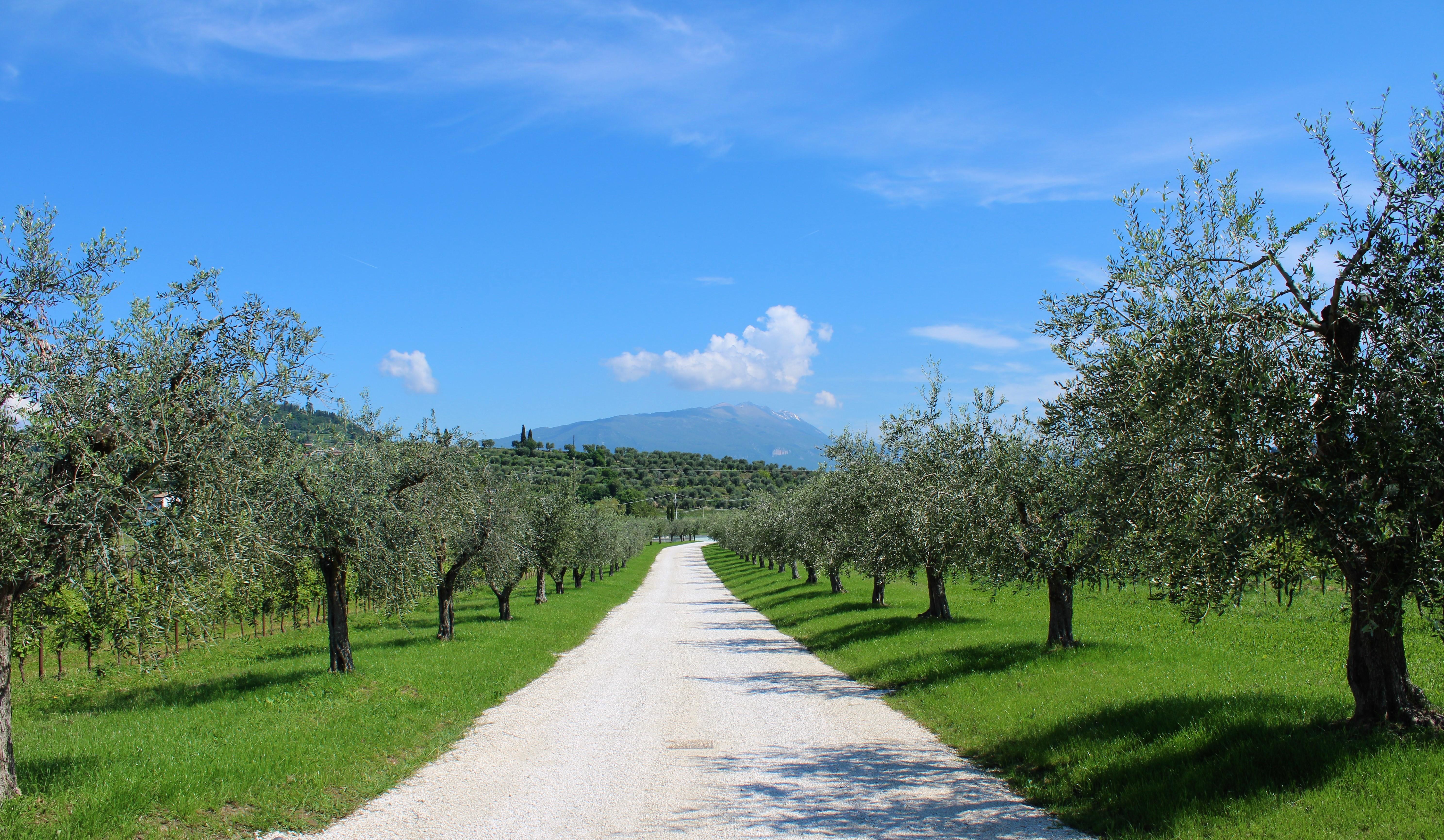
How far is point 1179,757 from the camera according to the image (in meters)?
9.24

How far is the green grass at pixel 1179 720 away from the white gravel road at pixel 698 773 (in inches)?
30.4

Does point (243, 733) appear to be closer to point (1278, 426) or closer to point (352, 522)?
point (352, 522)

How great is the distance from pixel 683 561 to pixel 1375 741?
91554mm

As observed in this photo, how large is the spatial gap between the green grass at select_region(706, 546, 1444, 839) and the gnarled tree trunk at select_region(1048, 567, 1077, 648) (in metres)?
0.46

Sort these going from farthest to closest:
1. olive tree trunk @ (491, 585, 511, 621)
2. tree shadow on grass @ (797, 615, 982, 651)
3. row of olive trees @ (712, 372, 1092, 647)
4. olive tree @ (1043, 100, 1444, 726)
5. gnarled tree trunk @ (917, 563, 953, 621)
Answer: olive tree trunk @ (491, 585, 511, 621)
gnarled tree trunk @ (917, 563, 953, 621)
tree shadow on grass @ (797, 615, 982, 651)
row of olive trees @ (712, 372, 1092, 647)
olive tree @ (1043, 100, 1444, 726)

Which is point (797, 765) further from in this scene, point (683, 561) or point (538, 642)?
point (683, 561)

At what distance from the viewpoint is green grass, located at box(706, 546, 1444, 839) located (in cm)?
755

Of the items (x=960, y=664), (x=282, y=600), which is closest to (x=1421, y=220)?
(x=960, y=664)

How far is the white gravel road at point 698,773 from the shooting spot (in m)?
8.36

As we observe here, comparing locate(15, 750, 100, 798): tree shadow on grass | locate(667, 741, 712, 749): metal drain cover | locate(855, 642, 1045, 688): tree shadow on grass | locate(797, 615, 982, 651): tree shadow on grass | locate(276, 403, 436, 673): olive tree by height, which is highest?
locate(276, 403, 436, 673): olive tree

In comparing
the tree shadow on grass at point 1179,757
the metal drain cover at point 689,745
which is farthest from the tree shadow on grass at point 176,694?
the tree shadow on grass at point 1179,757

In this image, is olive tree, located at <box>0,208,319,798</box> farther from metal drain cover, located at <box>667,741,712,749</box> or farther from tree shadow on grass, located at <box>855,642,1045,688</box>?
tree shadow on grass, located at <box>855,642,1045,688</box>

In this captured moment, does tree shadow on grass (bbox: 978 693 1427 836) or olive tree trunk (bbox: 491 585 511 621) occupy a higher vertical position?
tree shadow on grass (bbox: 978 693 1427 836)

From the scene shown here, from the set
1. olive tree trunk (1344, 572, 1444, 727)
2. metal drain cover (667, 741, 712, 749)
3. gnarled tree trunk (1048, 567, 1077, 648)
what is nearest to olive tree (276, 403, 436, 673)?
metal drain cover (667, 741, 712, 749)
